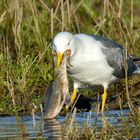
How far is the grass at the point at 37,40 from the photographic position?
850 cm

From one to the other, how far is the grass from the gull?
249 millimetres

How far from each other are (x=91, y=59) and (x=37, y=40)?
2.22 meters

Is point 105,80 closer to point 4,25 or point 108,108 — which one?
point 108,108

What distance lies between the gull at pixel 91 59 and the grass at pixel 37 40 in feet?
0.82

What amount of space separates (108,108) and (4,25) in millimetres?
2680

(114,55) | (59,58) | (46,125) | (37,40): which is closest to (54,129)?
(46,125)

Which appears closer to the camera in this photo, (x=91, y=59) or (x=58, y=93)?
(x=58, y=93)

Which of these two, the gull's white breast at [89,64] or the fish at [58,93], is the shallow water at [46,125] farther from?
the gull's white breast at [89,64]

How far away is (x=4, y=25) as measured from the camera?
1049 centimetres

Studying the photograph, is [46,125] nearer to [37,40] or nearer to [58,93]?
[58,93]

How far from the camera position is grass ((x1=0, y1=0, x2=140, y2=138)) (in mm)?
8500

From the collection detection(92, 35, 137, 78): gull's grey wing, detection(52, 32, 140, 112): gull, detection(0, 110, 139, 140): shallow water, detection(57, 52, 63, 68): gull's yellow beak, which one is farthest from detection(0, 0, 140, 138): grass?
detection(57, 52, 63, 68): gull's yellow beak

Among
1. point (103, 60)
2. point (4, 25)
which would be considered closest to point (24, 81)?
point (103, 60)

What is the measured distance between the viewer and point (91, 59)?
26.7ft
